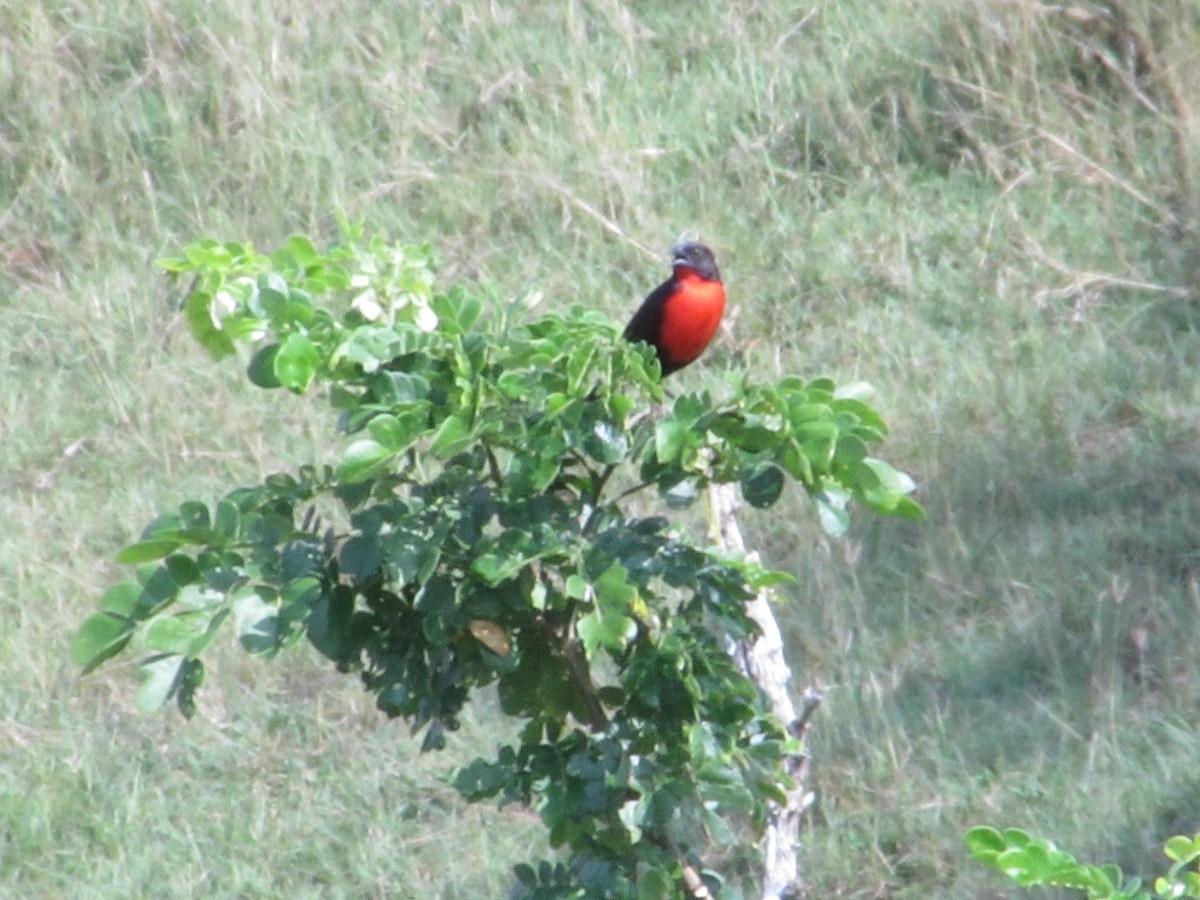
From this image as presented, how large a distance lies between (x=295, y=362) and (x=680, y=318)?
277 centimetres

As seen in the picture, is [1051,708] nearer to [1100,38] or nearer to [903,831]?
[903,831]

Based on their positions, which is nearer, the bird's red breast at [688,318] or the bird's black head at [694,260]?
the bird's red breast at [688,318]

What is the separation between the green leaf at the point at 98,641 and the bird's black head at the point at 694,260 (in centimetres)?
304

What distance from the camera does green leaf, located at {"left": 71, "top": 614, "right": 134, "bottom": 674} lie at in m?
2.04

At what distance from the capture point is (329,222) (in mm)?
7195

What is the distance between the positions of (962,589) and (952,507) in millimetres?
369

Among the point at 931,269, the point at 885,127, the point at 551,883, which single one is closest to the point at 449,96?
the point at 885,127

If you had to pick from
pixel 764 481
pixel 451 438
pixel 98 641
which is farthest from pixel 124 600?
pixel 764 481

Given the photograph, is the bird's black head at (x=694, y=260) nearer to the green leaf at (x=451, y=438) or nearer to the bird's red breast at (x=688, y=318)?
the bird's red breast at (x=688, y=318)

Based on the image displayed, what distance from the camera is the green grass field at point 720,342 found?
438 centimetres

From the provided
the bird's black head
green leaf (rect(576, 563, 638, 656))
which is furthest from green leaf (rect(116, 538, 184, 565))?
the bird's black head

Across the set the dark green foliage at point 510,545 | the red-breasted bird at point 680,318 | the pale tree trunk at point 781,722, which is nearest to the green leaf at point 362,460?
the dark green foliage at point 510,545

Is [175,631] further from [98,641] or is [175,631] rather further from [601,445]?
[601,445]

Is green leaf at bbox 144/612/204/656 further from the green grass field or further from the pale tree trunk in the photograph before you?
the green grass field
